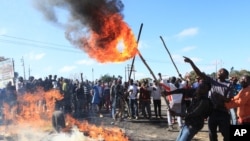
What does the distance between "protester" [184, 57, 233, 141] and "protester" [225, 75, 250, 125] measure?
187mm

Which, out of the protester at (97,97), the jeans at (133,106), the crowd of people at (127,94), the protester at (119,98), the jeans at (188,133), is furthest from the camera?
the protester at (97,97)

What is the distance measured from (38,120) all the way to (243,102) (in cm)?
845

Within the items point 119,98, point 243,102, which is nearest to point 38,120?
point 119,98

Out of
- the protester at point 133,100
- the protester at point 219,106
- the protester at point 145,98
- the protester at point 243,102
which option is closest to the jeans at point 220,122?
the protester at point 219,106

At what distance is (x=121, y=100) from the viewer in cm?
1684

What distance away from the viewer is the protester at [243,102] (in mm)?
7688

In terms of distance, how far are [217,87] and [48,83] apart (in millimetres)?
10422

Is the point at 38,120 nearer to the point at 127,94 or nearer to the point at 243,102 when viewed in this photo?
the point at 127,94

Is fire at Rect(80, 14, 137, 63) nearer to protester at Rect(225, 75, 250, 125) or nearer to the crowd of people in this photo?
the crowd of people

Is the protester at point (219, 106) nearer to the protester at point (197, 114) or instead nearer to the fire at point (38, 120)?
the protester at point (197, 114)

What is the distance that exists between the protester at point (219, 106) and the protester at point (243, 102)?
0.19 metres

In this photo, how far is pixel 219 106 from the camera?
7992 millimetres

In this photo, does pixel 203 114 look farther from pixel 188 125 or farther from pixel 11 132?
pixel 11 132

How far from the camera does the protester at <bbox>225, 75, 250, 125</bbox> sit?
25.2 ft
